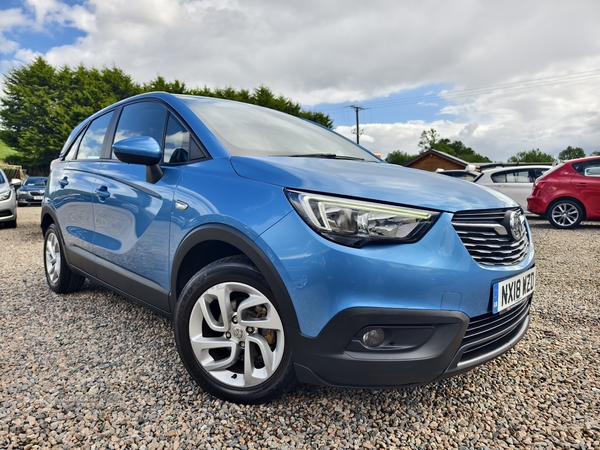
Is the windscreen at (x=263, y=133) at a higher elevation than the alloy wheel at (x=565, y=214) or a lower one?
higher

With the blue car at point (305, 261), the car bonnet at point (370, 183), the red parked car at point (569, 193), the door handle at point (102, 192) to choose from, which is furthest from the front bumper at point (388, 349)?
the red parked car at point (569, 193)

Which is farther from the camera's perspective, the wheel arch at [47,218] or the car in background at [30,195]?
the car in background at [30,195]

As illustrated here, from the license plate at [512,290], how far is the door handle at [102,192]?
8.03ft

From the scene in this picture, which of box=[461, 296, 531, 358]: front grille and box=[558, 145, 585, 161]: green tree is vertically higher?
box=[558, 145, 585, 161]: green tree

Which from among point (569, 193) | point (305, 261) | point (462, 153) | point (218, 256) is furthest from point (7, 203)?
point (462, 153)

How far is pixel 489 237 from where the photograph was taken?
189 centimetres

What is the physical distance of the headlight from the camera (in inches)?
65.4

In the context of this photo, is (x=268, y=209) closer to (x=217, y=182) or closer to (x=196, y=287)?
(x=217, y=182)

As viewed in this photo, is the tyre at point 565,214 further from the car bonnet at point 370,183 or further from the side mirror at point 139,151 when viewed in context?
the side mirror at point 139,151

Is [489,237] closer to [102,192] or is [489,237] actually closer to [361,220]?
[361,220]

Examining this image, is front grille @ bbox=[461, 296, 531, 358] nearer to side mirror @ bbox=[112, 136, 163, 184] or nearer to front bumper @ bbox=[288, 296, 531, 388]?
front bumper @ bbox=[288, 296, 531, 388]

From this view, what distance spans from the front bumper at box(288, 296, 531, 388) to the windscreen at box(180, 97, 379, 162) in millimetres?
1041

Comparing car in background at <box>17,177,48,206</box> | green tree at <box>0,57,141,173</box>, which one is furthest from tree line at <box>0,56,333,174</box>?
car in background at <box>17,177,48,206</box>

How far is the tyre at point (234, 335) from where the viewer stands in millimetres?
1881
